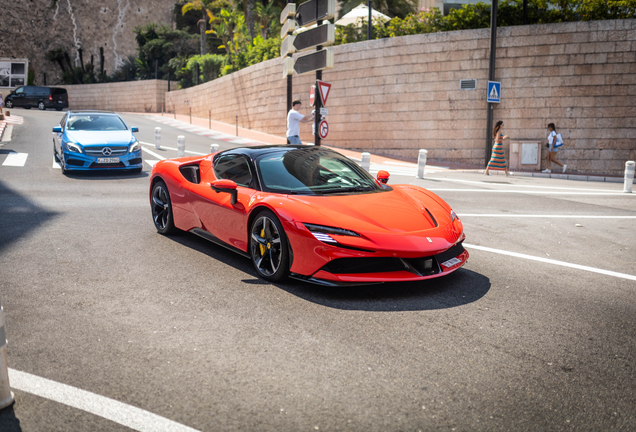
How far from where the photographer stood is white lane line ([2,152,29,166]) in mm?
14382

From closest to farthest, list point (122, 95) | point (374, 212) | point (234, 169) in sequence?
point (374, 212)
point (234, 169)
point (122, 95)

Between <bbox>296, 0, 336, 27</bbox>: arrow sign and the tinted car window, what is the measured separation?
713 cm

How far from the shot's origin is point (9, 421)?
2.70 metres

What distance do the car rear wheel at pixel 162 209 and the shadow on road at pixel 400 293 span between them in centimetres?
189

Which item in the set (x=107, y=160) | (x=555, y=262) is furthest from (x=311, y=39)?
(x=555, y=262)

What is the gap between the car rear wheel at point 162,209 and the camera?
6766 mm

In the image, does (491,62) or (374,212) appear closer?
(374,212)

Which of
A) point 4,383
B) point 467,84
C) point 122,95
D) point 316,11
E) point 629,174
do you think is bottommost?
point 4,383

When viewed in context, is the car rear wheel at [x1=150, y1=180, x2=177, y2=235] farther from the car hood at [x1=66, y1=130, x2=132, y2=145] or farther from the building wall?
the building wall

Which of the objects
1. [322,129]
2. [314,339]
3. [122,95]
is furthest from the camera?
[122,95]

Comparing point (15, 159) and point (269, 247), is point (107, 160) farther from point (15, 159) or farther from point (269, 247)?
point (269, 247)

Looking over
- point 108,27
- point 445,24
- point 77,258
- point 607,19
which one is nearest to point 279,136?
point 445,24

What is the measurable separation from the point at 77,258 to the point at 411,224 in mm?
3436

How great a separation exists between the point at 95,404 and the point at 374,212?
108 inches
